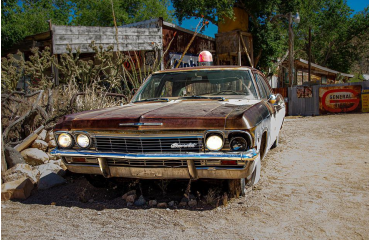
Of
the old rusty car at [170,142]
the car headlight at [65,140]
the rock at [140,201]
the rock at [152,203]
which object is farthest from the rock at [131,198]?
the car headlight at [65,140]

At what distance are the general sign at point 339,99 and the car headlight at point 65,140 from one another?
13.8m

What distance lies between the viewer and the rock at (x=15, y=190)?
12.8 ft

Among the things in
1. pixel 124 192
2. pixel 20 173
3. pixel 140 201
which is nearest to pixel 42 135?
pixel 20 173

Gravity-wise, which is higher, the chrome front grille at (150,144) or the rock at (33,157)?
the chrome front grille at (150,144)

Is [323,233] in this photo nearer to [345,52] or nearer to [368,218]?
[368,218]

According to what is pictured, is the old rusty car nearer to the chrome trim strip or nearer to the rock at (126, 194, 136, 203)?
the chrome trim strip

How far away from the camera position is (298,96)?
→ 1597cm

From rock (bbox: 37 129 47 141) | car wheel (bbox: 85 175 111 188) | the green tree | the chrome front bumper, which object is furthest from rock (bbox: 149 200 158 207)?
the green tree

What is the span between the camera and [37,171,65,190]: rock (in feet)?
14.1

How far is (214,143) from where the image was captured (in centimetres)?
308

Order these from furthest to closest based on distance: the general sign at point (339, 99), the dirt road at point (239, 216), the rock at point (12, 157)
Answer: the general sign at point (339, 99) → the rock at point (12, 157) → the dirt road at point (239, 216)

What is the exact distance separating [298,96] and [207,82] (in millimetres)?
12441

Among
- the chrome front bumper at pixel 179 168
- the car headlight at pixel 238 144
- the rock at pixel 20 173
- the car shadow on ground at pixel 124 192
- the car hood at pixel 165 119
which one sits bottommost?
the car shadow on ground at pixel 124 192

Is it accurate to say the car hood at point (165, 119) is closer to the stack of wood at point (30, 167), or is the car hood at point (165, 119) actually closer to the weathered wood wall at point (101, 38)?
the stack of wood at point (30, 167)
